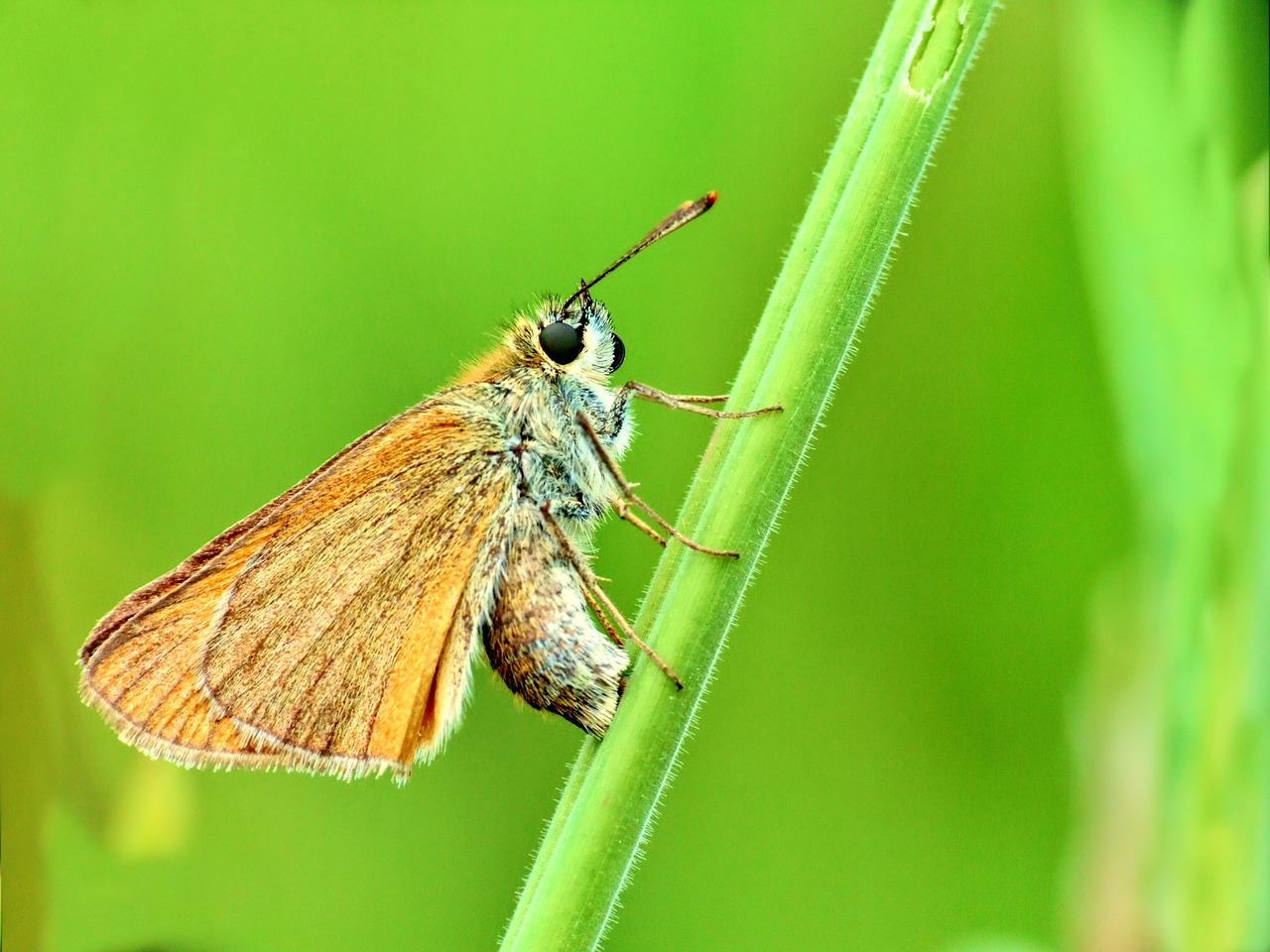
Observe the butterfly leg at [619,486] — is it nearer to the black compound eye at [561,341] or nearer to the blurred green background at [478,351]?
the black compound eye at [561,341]

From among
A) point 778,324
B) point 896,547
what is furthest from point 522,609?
point 896,547

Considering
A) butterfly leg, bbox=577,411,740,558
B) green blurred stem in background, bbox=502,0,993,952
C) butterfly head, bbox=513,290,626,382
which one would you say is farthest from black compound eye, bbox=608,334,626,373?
green blurred stem in background, bbox=502,0,993,952

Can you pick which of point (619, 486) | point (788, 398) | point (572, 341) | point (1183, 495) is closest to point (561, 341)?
point (572, 341)

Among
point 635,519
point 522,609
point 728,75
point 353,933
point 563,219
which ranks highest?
point 728,75

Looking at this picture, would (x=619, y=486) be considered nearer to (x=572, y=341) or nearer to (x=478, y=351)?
(x=572, y=341)

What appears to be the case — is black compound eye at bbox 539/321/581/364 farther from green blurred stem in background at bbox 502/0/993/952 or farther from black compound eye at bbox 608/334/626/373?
green blurred stem in background at bbox 502/0/993/952

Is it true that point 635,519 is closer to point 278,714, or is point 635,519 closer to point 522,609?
point 522,609

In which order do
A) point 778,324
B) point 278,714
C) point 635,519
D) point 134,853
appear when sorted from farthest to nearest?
point 134,853 → point 635,519 → point 278,714 → point 778,324
